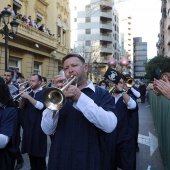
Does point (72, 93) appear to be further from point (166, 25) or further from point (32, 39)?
point (166, 25)

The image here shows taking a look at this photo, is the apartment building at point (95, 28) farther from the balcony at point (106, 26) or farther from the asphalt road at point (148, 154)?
the asphalt road at point (148, 154)

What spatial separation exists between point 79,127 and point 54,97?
37 cm

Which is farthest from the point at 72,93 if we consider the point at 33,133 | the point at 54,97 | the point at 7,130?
the point at 33,133

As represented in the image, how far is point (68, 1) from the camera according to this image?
2984cm

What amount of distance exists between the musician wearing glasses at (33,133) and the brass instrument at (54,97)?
258cm

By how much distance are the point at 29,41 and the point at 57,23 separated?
7.27m

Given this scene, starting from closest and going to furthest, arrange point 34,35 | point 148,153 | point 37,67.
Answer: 1. point 148,153
2. point 34,35
3. point 37,67

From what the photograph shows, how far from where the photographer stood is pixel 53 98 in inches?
102

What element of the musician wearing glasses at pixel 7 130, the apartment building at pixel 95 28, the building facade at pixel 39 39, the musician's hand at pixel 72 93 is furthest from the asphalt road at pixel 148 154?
the apartment building at pixel 95 28

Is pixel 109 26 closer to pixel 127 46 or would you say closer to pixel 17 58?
pixel 17 58

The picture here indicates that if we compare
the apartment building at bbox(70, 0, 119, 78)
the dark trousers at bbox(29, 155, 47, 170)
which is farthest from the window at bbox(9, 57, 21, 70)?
the apartment building at bbox(70, 0, 119, 78)

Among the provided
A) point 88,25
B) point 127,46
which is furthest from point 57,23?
point 127,46

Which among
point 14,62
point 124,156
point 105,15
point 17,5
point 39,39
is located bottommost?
point 124,156

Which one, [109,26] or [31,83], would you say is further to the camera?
[109,26]
